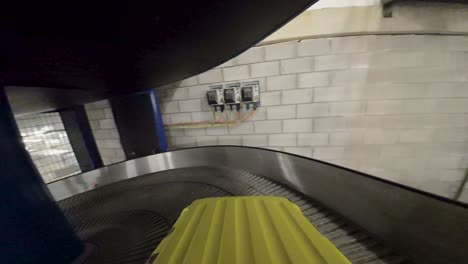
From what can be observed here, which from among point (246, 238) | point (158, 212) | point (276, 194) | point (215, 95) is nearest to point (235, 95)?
point (215, 95)

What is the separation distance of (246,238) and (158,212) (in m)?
0.46

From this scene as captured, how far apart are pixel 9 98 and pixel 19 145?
6.1 inches

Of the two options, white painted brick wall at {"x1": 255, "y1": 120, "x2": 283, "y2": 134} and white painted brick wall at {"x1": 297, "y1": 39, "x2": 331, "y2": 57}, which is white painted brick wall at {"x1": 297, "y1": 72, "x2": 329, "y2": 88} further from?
white painted brick wall at {"x1": 255, "y1": 120, "x2": 283, "y2": 134}

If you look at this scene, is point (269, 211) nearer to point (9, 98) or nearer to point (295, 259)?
point (295, 259)

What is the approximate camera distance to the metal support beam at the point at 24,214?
368mm

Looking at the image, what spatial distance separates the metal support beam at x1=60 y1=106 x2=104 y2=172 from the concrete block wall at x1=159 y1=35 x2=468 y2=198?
66 centimetres

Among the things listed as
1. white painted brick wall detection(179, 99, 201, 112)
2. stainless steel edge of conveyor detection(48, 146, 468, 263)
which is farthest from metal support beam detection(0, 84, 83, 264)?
white painted brick wall detection(179, 99, 201, 112)

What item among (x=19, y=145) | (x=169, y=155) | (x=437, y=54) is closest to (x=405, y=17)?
(x=437, y=54)

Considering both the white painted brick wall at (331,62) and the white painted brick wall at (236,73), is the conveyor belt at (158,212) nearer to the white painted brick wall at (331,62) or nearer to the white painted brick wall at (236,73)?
the white painted brick wall at (236,73)

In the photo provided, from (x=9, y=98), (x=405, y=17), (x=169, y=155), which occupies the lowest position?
(x=169, y=155)

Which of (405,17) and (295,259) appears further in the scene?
(405,17)

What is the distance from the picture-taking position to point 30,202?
41 cm

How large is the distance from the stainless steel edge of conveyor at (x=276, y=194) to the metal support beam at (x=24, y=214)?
94 mm

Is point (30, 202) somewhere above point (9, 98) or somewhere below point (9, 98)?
below
